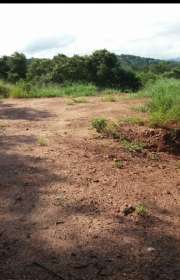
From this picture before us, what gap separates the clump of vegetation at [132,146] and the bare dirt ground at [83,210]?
0.30ft

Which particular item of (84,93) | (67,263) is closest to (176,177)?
(67,263)

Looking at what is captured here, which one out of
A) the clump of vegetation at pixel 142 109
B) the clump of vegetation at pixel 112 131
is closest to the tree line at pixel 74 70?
the clump of vegetation at pixel 142 109

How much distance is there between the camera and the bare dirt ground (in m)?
2.82

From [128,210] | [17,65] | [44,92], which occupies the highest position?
[17,65]

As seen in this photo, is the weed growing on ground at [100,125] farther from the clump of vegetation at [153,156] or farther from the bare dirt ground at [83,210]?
the clump of vegetation at [153,156]

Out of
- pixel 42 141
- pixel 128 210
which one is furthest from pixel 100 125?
pixel 128 210

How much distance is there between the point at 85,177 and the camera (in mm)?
4234

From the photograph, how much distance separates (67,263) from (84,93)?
827cm

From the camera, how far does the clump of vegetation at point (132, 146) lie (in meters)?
5.25

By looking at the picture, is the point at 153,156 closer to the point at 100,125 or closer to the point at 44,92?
the point at 100,125

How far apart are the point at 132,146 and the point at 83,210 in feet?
6.31

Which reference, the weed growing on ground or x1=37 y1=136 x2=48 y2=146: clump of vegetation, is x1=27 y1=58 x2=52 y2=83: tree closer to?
the weed growing on ground

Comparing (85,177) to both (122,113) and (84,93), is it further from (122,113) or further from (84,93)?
(84,93)

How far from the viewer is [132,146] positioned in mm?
5305
